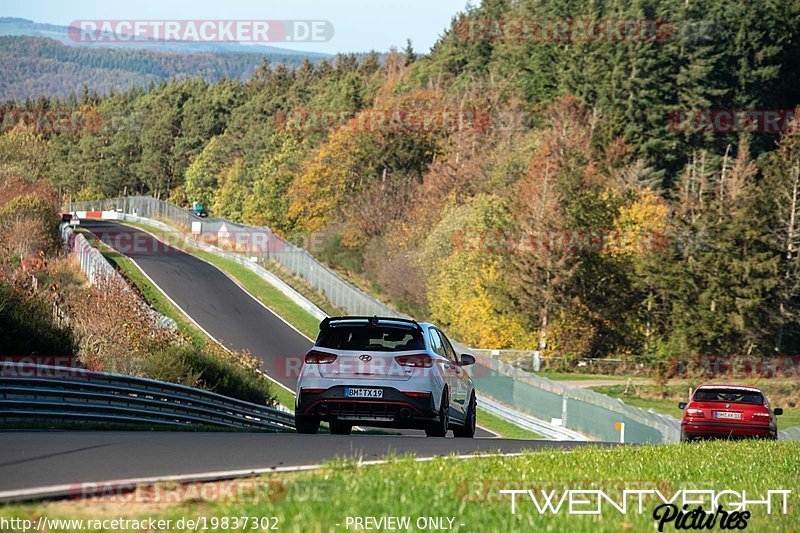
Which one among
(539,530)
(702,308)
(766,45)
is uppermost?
(766,45)

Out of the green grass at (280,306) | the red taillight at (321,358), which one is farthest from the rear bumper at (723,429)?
the green grass at (280,306)

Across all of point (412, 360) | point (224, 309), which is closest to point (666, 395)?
point (224, 309)

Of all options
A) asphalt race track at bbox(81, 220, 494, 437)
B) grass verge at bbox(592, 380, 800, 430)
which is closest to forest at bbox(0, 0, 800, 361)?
grass verge at bbox(592, 380, 800, 430)

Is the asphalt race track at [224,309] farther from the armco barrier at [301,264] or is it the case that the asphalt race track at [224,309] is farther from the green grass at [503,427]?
the armco barrier at [301,264]

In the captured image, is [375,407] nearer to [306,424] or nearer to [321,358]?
[321,358]

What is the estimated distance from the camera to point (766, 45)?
358ft

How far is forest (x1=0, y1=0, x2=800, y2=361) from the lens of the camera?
256ft

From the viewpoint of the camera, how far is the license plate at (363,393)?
56.0ft

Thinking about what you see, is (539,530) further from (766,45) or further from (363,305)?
(766,45)

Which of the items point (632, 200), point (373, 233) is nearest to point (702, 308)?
point (632, 200)

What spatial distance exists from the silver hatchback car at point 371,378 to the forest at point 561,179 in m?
59.3

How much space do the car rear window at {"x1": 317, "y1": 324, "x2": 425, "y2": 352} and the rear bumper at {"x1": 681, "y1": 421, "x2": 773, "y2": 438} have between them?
10258 mm

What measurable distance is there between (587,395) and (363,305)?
27510 mm

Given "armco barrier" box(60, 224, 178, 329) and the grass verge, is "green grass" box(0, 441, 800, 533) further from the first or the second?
the grass verge
